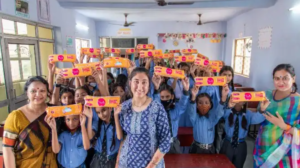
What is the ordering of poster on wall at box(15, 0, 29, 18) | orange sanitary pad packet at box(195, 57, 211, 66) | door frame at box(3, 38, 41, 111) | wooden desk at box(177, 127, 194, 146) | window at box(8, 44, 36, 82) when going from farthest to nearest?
window at box(8, 44, 36, 82) < poster on wall at box(15, 0, 29, 18) < door frame at box(3, 38, 41, 111) < wooden desk at box(177, 127, 194, 146) < orange sanitary pad packet at box(195, 57, 211, 66)

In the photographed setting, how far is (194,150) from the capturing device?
1968 millimetres

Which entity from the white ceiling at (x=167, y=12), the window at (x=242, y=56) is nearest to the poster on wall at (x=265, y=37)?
the window at (x=242, y=56)

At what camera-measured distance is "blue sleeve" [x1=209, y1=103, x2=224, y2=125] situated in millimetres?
1823

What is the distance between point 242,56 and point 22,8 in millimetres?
5762

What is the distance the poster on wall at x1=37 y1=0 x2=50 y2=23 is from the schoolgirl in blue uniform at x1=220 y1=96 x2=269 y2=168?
3803 mm

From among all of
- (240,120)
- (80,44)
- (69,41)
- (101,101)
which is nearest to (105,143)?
(101,101)

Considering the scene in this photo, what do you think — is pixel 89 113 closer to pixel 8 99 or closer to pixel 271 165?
pixel 271 165

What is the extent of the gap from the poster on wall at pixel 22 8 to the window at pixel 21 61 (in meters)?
0.54

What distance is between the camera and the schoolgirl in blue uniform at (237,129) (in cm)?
189

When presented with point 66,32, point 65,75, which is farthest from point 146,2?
point 65,75

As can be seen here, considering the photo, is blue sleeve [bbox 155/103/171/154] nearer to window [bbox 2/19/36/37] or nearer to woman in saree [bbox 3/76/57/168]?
woman in saree [bbox 3/76/57/168]

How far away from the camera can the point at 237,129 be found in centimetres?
191

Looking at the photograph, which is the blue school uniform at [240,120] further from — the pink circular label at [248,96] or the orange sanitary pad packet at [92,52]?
the orange sanitary pad packet at [92,52]

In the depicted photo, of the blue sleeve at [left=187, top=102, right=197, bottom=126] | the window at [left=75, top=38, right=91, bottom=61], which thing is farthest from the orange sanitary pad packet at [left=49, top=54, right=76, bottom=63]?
the window at [left=75, top=38, right=91, bottom=61]
